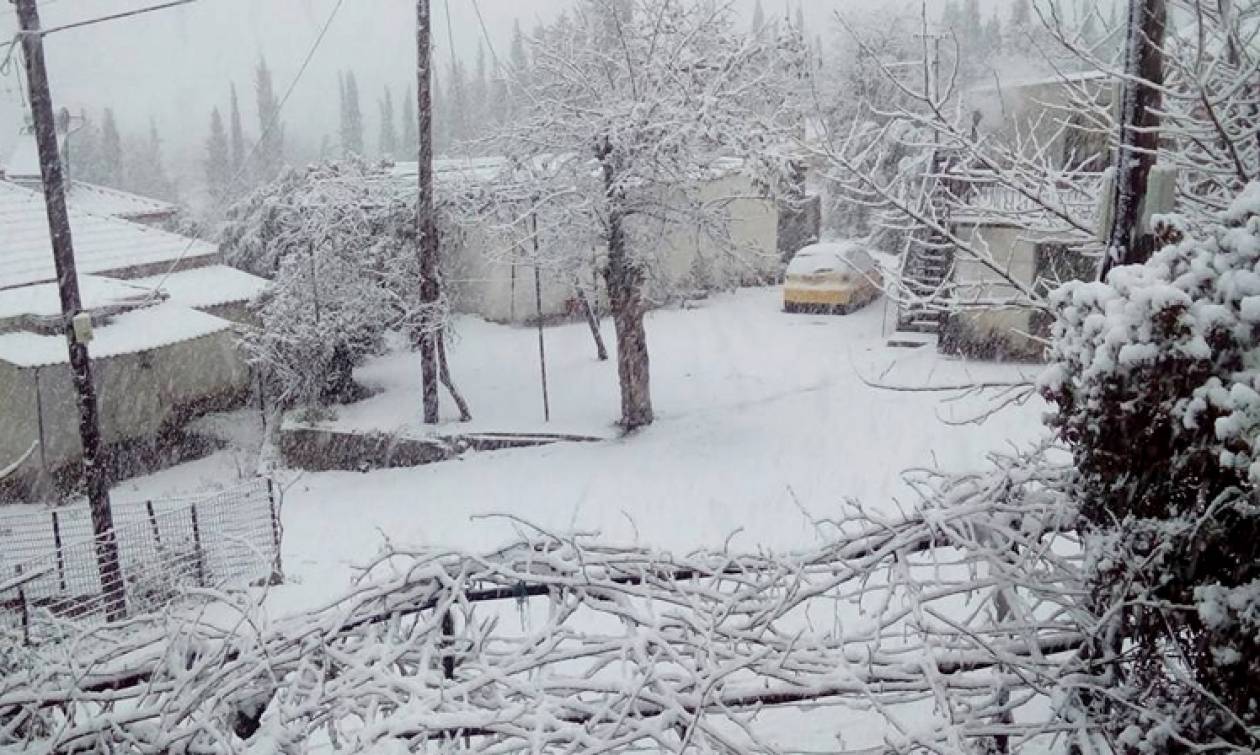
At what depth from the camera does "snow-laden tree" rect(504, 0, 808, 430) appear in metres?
14.9

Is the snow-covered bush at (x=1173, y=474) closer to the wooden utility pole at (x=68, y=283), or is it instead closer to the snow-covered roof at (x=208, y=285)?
the wooden utility pole at (x=68, y=283)

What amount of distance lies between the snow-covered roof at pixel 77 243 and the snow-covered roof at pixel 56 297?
672 mm

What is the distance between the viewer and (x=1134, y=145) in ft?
15.7

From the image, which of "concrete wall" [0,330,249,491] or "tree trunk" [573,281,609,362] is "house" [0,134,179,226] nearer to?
"concrete wall" [0,330,249,491]

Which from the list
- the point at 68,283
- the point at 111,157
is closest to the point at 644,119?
the point at 68,283

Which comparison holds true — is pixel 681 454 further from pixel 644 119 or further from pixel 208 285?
pixel 208 285

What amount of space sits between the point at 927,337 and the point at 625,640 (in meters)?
16.2

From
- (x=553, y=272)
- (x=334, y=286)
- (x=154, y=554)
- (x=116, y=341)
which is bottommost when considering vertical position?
(x=154, y=554)

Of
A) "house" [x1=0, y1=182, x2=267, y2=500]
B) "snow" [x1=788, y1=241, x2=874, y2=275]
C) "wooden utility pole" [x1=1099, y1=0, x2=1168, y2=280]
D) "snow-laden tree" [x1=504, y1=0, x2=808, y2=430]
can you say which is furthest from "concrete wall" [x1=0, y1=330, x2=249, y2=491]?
"wooden utility pole" [x1=1099, y1=0, x2=1168, y2=280]

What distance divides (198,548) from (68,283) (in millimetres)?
3161

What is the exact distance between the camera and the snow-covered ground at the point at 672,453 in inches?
494

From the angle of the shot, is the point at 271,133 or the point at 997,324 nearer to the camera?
the point at 997,324

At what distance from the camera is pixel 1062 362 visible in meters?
3.67

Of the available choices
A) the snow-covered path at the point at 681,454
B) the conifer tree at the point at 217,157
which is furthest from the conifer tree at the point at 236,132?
the snow-covered path at the point at 681,454
